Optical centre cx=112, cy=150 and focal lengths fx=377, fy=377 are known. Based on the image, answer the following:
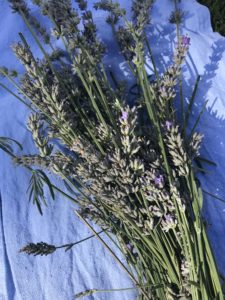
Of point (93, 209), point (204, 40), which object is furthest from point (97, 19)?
point (93, 209)

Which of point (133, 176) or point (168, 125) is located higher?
point (168, 125)

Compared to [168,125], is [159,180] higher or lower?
lower

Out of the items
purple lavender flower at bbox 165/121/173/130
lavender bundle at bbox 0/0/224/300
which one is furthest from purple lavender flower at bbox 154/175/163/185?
purple lavender flower at bbox 165/121/173/130

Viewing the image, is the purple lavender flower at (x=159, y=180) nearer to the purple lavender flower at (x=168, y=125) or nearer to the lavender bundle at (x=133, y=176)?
the lavender bundle at (x=133, y=176)

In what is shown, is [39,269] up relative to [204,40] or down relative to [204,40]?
down

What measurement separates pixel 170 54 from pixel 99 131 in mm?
511

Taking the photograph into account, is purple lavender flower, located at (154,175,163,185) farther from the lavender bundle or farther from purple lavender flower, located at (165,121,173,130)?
purple lavender flower, located at (165,121,173,130)

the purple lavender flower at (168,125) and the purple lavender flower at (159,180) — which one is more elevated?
the purple lavender flower at (168,125)

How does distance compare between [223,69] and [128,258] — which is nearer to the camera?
[128,258]

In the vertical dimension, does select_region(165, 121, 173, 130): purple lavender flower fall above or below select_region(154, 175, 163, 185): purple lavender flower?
above

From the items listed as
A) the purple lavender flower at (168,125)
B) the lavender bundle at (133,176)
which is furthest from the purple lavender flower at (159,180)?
the purple lavender flower at (168,125)

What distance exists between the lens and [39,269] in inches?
38.7

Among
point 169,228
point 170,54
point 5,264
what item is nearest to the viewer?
point 169,228

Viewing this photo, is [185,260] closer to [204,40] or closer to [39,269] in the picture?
[39,269]
